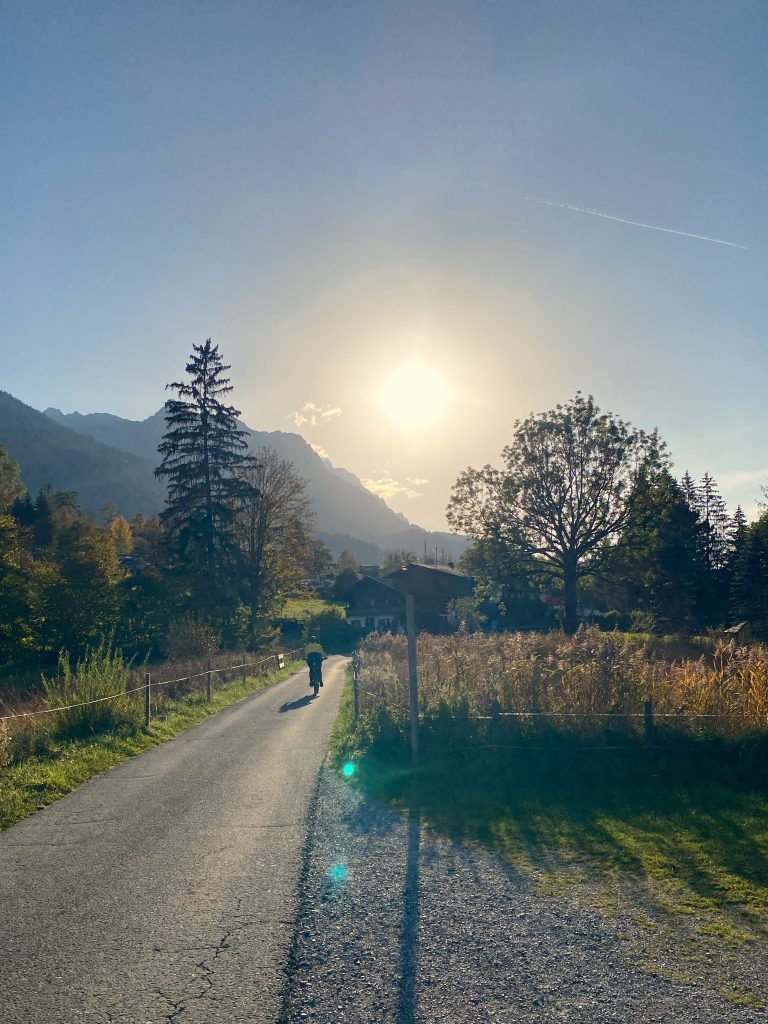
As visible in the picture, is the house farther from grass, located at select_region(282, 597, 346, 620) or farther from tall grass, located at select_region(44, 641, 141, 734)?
tall grass, located at select_region(44, 641, 141, 734)

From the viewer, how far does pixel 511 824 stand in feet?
27.6

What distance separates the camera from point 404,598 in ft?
235

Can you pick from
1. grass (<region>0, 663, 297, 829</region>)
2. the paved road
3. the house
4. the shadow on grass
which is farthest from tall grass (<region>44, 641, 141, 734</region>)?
the house

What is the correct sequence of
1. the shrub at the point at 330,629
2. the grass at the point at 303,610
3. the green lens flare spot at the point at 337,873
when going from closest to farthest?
the green lens flare spot at the point at 337,873 → the shrub at the point at 330,629 → the grass at the point at 303,610

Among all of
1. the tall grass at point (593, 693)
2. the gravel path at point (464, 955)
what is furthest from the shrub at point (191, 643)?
the gravel path at point (464, 955)

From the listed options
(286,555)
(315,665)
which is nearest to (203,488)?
(286,555)

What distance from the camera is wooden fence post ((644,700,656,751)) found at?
10.4m

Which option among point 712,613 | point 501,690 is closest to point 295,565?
point 712,613

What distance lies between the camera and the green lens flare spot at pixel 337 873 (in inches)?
270

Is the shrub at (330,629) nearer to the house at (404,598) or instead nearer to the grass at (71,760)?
the house at (404,598)

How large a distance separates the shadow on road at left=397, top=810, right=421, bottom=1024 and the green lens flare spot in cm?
67

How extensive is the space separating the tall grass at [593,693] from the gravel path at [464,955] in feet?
14.2

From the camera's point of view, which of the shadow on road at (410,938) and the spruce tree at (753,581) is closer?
the shadow on road at (410,938)

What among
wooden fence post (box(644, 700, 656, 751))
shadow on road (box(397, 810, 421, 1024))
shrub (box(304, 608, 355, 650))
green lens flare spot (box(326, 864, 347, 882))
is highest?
wooden fence post (box(644, 700, 656, 751))
